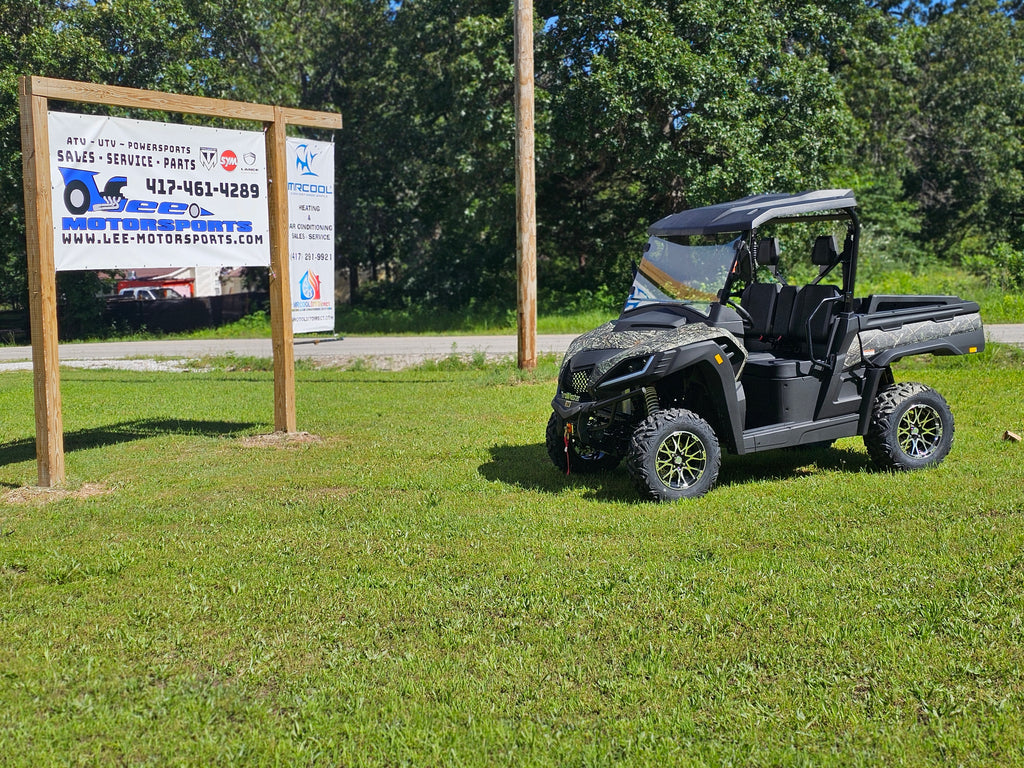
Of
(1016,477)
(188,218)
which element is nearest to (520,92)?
(188,218)

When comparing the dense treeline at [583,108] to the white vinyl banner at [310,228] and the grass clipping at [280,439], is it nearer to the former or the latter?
the white vinyl banner at [310,228]

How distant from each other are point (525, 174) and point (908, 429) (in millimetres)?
7394

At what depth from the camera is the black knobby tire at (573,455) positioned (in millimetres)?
7812

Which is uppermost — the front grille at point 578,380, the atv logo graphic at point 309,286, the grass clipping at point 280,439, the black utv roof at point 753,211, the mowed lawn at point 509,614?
the black utv roof at point 753,211

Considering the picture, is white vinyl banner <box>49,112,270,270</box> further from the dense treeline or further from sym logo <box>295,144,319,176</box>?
the dense treeline

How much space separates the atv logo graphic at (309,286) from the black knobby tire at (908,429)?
5919 millimetres

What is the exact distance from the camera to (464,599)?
511 centimetres

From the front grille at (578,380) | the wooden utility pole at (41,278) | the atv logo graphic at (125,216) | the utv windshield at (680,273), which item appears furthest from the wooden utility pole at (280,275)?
the utv windshield at (680,273)

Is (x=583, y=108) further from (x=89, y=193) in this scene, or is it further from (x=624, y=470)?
(x=624, y=470)

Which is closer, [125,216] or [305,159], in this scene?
[125,216]

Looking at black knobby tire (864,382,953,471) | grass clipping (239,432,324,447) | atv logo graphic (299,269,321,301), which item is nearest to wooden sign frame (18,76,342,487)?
grass clipping (239,432,324,447)

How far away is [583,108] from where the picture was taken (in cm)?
2266

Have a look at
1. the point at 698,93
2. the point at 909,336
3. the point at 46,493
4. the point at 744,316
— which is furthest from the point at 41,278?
the point at 698,93

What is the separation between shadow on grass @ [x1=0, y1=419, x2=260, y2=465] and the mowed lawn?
1.21 m
